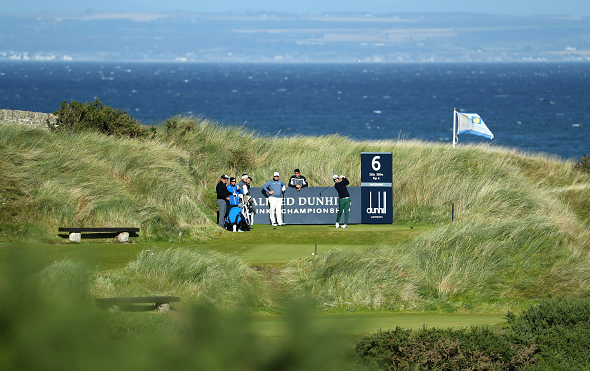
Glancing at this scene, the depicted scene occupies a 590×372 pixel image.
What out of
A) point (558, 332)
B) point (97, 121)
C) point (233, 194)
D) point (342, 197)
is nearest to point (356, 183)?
point (342, 197)

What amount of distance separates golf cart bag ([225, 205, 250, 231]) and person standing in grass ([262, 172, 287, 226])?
1208 millimetres

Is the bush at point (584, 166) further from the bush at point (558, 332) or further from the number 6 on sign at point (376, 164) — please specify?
the bush at point (558, 332)

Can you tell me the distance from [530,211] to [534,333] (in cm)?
1185

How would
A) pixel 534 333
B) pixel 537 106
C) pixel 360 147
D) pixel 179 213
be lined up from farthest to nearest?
Answer: pixel 537 106
pixel 360 147
pixel 179 213
pixel 534 333

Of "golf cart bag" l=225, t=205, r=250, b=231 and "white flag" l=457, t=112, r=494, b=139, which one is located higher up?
"white flag" l=457, t=112, r=494, b=139

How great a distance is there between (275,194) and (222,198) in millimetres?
1658

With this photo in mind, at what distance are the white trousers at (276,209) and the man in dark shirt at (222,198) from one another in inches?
60.1

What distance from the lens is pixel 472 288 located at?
55.1ft

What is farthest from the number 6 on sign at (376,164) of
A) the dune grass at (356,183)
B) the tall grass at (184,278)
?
the tall grass at (184,278)

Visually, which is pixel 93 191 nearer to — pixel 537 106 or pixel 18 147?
pixel 18 147

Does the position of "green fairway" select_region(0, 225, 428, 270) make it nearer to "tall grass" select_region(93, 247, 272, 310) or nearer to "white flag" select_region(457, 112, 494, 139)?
"tall grass" select_region(93, 247, 272, 310)

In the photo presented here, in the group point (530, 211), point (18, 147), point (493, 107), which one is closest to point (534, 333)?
point (530, 211)

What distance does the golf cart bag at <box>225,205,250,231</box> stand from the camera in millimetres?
22422

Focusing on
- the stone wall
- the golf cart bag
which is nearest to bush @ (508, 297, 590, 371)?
the golf cart bag
